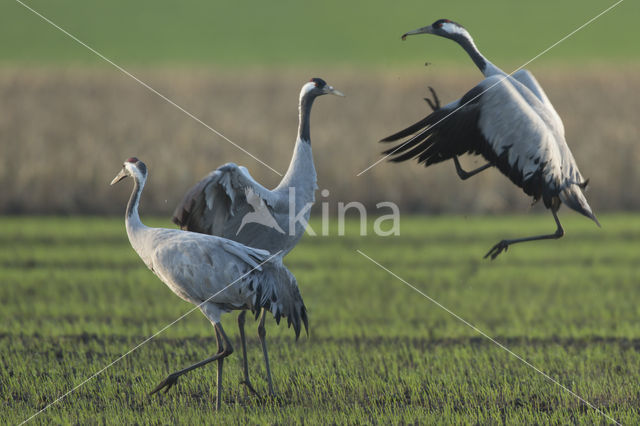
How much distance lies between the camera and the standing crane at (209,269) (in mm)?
6473

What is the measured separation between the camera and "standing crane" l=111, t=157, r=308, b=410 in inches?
255

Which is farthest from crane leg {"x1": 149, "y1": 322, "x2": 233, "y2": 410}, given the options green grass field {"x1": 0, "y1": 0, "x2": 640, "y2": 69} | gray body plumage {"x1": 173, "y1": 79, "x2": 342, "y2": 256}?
green grass field {"x1": 0, "y1": 0, "x2": 640, "y2": 69}

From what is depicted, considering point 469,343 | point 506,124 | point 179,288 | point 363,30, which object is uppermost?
point 363,30

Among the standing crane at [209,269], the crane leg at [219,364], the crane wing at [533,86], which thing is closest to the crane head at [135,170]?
the standing crane at [209,269]

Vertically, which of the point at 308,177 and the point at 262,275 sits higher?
the point at 308,177

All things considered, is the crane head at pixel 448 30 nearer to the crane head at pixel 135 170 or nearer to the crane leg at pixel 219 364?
the crane head at pixel 135 170

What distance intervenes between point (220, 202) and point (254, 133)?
1455cm

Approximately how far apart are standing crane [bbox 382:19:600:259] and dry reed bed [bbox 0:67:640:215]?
444 inches

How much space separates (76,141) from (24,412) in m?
14.8

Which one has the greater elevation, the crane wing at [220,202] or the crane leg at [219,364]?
the crane wing at [220,202]

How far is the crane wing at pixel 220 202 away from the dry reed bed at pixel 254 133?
10.2 meters

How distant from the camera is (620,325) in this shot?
9.56 m

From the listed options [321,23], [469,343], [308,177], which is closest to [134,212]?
[308,177]

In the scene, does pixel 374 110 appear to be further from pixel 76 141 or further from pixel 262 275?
pixel 262 275
